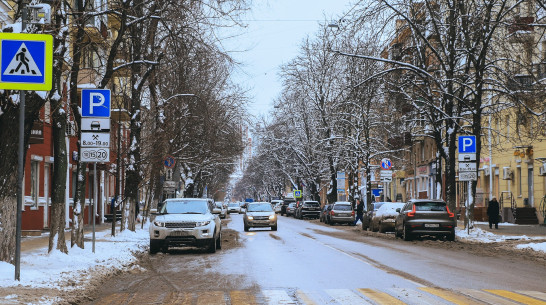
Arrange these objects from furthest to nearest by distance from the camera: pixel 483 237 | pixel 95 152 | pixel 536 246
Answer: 1. pixel 483 237
2. pixel 536 246
3. pixel 95 152

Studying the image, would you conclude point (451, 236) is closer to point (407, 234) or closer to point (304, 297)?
point (407, 234)

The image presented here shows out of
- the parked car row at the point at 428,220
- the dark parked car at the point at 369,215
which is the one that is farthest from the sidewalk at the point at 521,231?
the parked car row at the point at 428,220

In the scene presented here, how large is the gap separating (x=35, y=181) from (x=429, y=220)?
16.8 metres

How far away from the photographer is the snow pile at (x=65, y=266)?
42.5 feet

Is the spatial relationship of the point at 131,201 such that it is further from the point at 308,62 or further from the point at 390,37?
the point at 308,62

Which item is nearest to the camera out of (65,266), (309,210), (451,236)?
(65,266)

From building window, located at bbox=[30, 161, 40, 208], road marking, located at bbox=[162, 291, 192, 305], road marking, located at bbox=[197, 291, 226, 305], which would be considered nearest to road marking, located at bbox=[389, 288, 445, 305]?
road marking, located at bbox=[197, 291, 226, 305]

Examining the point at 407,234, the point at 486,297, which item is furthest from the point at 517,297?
the point at 407,234

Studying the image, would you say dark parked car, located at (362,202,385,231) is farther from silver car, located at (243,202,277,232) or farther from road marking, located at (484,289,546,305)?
road marking, located at (484,289,546,305)

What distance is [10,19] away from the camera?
30.9 metres

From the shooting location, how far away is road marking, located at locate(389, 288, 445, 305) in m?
11.1

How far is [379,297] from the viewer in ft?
38.4

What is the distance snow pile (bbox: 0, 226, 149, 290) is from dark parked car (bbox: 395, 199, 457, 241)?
11175 mm

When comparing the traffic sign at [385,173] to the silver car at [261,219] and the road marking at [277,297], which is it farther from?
the road marking at [277,297]
